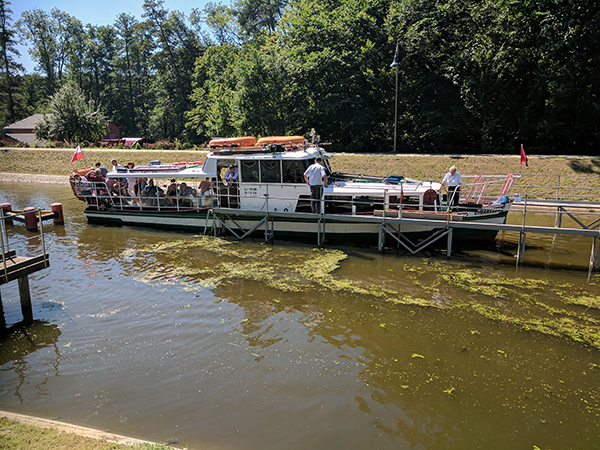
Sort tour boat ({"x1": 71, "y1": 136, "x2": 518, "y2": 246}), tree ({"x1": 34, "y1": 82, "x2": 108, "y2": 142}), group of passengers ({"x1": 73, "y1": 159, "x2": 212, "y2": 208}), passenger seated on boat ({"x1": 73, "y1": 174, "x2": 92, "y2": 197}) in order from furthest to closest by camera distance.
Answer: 1. tree ({"x1": 34, "y1": 82, "x2": 108, "y2": 142})
2. passenger seated on boat ({"x1": 73, "y1": 174, "x2": 92, "y2": 197})
3. group of passengers ({"x1": 73, "y1": 159, "x2": 212, "y2": 208})
4. tour boat ({"x1": 71, "y1": 136, "x2": 518, "y2": 246})

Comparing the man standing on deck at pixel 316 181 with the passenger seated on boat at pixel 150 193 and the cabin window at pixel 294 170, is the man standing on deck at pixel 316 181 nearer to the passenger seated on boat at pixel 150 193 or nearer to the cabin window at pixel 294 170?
the cabin window at pixel 294 170

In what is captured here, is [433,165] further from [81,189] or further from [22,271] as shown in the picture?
[22,271]

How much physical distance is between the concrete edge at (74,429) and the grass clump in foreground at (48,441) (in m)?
0.10

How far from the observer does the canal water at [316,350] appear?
6.16 m

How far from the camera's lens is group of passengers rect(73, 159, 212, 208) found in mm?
17150

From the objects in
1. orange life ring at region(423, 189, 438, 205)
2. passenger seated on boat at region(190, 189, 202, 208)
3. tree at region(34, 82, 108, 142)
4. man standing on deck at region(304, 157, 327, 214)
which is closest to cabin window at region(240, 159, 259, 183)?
man standing on deck at region(304, 157, 327, 214)

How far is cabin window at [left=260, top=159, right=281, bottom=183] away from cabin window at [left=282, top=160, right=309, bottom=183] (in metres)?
0.25

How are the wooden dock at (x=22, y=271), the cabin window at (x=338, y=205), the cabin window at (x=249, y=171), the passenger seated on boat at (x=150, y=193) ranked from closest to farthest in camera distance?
the wooden dock at (x=22, y=271) < the cabin window at (x=338, y=205) < the cabin window at (x=249, y=171) < the passenger seated on boat at (x=150, y=193)

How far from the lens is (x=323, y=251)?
1455cm

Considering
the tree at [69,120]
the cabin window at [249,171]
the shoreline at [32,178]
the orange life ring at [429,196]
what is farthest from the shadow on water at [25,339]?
the tree at [69,120]

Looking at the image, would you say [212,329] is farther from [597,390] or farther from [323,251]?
[597,390]

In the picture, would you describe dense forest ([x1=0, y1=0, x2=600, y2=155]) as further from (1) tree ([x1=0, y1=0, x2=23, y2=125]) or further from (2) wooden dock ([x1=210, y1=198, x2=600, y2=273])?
(1) tree ([x1=0, y1=0, x2=23, y2=125])

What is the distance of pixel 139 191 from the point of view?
1828 cm

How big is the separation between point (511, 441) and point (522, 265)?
8.55 m
